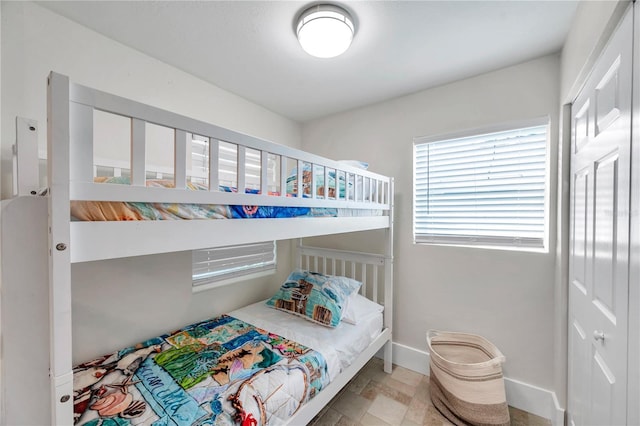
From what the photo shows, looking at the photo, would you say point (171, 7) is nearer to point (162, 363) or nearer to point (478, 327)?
point (162, 363)

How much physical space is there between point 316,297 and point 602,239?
159 centimetres

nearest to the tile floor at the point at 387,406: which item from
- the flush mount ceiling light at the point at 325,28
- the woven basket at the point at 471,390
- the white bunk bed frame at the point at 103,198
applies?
the woven basket at the point at 471,390

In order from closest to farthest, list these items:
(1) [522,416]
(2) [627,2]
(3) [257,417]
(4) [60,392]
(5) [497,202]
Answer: (4) [60,392], (2) [627,2], (3) [257,417], (1) [522,416], (5) [497,202]

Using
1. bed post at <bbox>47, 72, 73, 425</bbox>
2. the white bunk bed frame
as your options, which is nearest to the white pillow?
the white bunk bed frame

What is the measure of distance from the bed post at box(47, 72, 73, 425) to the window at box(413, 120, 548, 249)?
219 cm

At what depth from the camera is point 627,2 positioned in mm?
831

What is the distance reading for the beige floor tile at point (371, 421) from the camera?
5.34 feet

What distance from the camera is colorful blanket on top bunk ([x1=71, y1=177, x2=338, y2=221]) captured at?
0.70 meters

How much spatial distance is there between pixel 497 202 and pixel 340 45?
157cm

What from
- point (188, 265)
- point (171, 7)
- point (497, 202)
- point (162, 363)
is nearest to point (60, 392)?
point (162, 363)

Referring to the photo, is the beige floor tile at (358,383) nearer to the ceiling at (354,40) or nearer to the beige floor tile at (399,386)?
the beige floor tile at (399,386)

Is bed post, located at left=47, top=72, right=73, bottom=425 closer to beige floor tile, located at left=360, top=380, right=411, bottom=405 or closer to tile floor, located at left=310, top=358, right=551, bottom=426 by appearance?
tile floor, located at left=310, top=358, right=551, bottom=426

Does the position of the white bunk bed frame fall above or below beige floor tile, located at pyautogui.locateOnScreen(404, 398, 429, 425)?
above

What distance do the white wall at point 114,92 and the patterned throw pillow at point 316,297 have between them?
0.52m
